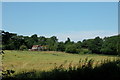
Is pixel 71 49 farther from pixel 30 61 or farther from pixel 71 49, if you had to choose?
pixel 30 61

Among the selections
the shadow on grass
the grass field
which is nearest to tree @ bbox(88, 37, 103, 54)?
the grass field

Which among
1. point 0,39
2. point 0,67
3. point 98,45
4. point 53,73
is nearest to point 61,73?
point 53,73

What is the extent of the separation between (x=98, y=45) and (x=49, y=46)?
16377mm

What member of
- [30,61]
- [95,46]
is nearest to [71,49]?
[95,46]

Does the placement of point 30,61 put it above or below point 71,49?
below

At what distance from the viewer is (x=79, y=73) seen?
502 cm

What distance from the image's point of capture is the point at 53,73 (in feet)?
15.6

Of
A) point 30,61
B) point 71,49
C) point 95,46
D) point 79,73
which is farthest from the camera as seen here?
point 71,49

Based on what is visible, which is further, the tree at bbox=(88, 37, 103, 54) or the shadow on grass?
the tree at bbox=(88, 37, 103, 54)

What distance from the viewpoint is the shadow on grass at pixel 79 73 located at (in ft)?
14.7

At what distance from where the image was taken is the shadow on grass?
4468 millimetres

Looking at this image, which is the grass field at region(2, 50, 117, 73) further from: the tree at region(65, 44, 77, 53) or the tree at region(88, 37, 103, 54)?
the tree at region(65, 44, 77, 53)

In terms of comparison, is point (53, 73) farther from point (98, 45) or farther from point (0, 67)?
point (98, 45)

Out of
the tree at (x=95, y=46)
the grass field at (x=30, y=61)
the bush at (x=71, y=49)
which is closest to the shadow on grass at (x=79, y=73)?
the grass field at (x=30, y=61)
